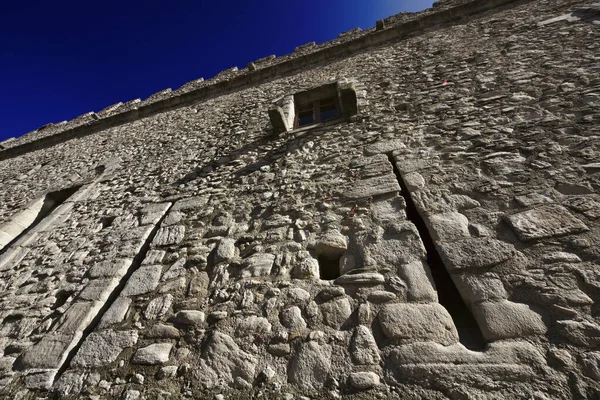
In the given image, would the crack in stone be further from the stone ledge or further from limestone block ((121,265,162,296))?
the stone ledge

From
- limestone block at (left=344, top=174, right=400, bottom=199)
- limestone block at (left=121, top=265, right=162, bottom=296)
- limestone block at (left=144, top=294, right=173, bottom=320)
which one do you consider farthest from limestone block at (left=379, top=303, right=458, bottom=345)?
limestone block at (left=121, top=265, right=162, bottom=296)

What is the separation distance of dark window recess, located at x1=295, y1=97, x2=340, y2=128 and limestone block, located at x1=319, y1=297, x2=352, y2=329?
2961 mm

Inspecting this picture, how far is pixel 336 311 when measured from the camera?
157 centimetres

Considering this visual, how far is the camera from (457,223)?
1790 millimetres

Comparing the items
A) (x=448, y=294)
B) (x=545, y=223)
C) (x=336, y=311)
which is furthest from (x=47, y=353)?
(x=545, y=223)

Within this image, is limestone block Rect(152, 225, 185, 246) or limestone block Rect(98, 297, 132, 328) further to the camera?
limestone block Rect(152, 225, 185, 246)

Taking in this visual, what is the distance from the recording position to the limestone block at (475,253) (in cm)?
153

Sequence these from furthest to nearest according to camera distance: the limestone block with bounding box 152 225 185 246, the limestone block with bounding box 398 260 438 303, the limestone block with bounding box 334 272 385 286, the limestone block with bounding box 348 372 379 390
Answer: the limestone block with bounding box 152 225 185 246, the limestone block with bounding box 334 272 385 286, the limestone block with bounding box 398 260 438 303, the limestone block with bounding box 348 372 379 390

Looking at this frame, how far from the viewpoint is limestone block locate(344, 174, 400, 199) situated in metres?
2.20

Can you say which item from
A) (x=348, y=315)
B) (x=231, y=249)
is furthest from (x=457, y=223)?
(x=231, y=249)

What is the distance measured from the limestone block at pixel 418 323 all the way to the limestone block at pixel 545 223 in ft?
2.37

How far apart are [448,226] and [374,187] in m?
0.67

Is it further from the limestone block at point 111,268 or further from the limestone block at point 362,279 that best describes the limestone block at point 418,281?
the limestone block at point 111,268

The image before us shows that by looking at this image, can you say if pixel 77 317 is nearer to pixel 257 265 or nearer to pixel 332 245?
pixel 257 265
